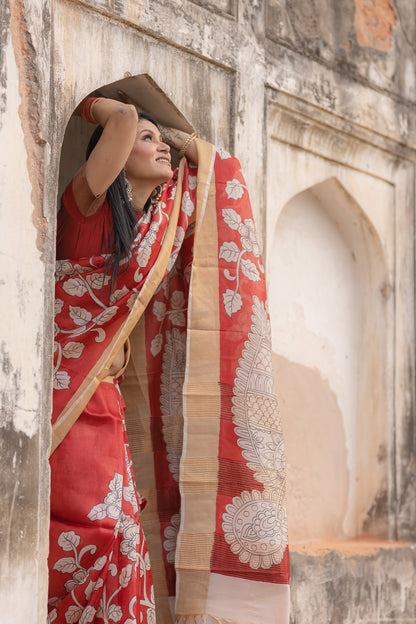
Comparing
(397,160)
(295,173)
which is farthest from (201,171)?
(397,160)

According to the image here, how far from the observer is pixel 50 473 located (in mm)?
3006

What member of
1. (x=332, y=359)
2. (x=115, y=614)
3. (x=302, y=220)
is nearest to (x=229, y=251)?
(x=115, y=614)

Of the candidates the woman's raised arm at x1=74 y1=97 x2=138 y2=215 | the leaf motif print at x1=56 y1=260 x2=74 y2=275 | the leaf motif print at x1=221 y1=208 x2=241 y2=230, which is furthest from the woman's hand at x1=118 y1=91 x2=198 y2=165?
the leaf motif print at x1=56 y1=260 x2=74 y2=275

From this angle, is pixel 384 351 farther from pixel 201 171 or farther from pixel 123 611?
pixel 123 611

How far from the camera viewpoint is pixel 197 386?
134 inches

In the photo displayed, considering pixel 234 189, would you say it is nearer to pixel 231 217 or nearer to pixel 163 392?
pixel 231 217

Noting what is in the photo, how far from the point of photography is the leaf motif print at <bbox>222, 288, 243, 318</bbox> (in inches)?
136

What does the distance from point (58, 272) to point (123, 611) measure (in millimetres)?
1100

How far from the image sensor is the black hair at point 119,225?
10.6 ft

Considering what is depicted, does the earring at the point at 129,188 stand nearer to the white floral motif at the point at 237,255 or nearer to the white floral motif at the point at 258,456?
the white floral motif at the point at 237,255

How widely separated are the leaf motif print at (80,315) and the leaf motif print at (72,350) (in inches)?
2.8

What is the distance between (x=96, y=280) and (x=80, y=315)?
0.42 feet

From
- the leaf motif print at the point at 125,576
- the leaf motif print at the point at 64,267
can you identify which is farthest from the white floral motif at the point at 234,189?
the leaf motif print at the point at 125,576

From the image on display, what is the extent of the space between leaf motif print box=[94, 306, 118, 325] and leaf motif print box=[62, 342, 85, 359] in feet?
0.32
